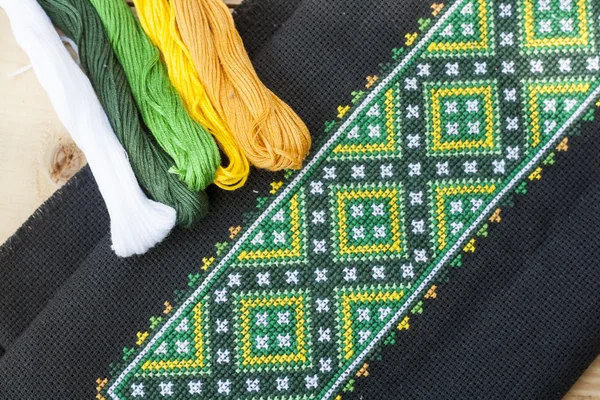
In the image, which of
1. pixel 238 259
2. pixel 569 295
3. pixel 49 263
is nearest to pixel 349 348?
pixel 238 259

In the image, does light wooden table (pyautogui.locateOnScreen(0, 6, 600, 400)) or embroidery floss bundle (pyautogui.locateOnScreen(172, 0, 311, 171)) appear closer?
embroidery floss bundle (pyautogui.locateOnScreen(172, 0, 311, 171))

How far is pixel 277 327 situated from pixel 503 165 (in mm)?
404

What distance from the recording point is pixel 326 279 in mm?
985

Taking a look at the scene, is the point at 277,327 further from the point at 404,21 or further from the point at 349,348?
the point at 404,21

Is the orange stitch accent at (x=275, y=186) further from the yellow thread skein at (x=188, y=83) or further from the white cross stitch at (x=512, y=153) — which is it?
the white cross stitch at (x=512, y=153)

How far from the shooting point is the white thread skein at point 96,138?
3.01ft

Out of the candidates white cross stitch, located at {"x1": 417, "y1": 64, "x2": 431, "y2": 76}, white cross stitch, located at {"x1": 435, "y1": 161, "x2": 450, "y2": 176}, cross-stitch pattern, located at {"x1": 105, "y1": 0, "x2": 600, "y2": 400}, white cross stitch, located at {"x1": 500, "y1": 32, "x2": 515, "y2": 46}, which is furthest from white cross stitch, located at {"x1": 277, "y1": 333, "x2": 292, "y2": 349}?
white cross stitch, located at {"x1": 500, "y1": 32, "x2": 515, "y2": 46}

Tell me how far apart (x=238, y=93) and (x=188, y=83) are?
7 cm

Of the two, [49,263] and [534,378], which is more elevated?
[534,378]

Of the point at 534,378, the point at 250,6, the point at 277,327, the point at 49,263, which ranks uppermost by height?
the point at 250,6

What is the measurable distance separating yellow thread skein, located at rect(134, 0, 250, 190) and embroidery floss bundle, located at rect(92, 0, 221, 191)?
0.05ft

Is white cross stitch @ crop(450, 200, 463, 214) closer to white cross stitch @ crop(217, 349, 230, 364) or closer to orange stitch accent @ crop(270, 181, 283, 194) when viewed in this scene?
orange stitch accent @ crop(270, 181, 283, 194)

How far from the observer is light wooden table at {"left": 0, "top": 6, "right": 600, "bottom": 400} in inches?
40.4

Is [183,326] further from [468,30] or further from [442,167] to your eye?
[468,30]
